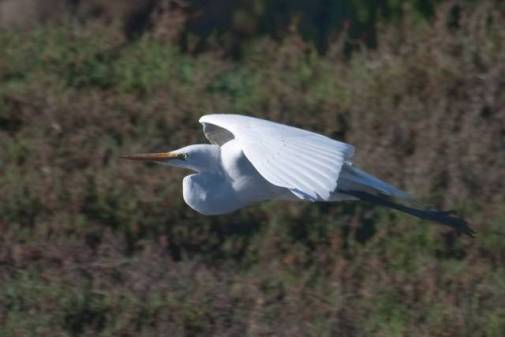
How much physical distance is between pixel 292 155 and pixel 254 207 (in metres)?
1.64

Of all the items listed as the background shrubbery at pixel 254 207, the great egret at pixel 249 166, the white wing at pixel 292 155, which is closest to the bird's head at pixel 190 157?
the great egret at pixel 249 166

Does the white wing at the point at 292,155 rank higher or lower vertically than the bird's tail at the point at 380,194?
higher

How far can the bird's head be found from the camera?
4859mm

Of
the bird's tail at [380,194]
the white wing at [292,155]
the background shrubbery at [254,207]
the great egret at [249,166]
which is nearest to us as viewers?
the white wing at [292,155]

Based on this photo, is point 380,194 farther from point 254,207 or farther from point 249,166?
point 254,207

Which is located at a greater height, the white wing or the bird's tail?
the white wing

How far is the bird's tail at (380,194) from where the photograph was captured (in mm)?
4910

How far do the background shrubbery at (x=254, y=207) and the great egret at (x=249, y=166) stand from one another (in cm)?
34

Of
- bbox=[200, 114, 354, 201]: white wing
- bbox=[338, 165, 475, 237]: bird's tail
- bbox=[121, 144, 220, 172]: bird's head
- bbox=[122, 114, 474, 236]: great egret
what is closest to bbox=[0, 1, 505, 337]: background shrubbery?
bbox=[338, 165, 475, 237]: bird's tail

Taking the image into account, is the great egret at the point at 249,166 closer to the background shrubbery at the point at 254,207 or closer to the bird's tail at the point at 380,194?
the bird's tail at the point at 380,194

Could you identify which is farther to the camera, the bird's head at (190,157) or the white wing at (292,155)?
the bird's head at (190,157)

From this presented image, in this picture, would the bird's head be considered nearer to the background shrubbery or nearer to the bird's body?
the bird's body

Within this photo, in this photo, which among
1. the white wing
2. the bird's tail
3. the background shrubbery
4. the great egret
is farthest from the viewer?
the bird's tail

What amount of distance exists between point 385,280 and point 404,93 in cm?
182
